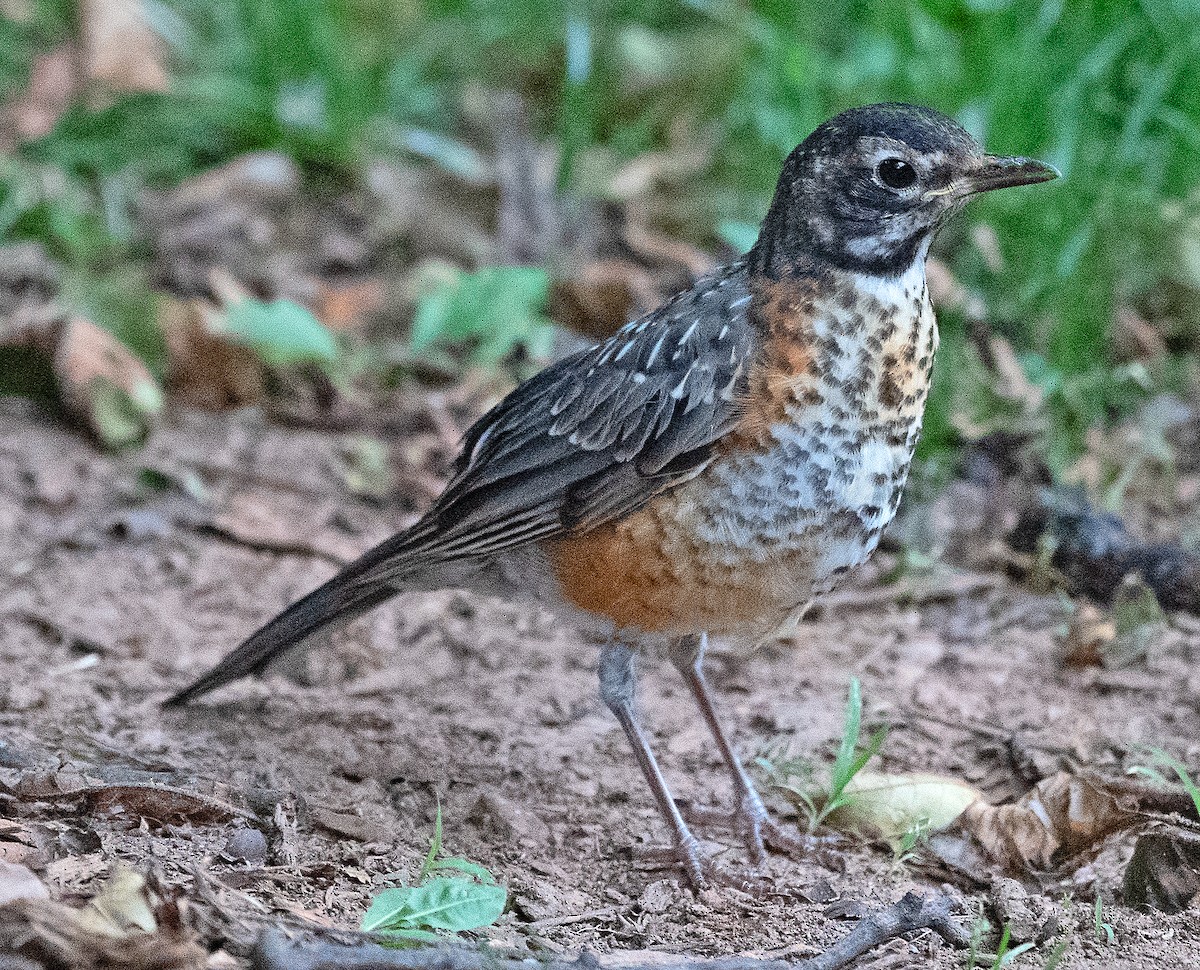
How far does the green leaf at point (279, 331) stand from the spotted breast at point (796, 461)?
9.09ft

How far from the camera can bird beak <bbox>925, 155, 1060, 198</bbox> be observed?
149 inches

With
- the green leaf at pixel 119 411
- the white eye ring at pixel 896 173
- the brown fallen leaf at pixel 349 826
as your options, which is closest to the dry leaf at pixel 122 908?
the brown fallen leaf at pixel 349 826

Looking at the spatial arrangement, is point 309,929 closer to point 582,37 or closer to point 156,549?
point 156,549

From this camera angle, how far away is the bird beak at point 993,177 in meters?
3.79

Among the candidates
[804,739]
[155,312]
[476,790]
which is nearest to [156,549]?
[155,312]

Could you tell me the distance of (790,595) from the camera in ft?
13.0

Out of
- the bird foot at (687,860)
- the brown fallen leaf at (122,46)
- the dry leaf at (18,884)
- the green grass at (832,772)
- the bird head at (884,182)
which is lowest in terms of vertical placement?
the bird foot at (687,860)

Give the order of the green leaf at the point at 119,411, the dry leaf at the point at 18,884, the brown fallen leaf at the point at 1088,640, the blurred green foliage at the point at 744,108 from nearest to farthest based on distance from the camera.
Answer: the dry leaf at the point at 18,884 < the brown fallen leaf at the point at 1088,640 < the green leaf at the point at 119,411 < the blurred green foliage at the point at 744,108

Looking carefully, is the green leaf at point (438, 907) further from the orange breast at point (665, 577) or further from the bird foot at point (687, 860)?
the orange breast at point (665, 577)

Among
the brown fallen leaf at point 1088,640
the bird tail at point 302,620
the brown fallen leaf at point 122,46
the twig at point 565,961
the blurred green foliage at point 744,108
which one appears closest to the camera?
the twig at point 565,961

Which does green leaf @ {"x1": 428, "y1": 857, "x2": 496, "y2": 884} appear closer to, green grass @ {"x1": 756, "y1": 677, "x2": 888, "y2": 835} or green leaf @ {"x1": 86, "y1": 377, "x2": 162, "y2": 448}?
green grass @ {"x1": 756, "y1": 677, "x2": 888, "y2": 835}

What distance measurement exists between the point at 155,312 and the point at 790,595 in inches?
145

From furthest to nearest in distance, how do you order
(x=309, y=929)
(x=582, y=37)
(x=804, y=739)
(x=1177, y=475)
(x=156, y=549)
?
(x=582, y=37)
(x=1177, y=475)
(x=156, y=549)
(x=804, y=739)
(x=309, y=929)

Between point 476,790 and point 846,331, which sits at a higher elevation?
point 846,331
